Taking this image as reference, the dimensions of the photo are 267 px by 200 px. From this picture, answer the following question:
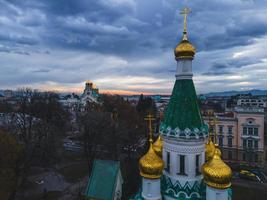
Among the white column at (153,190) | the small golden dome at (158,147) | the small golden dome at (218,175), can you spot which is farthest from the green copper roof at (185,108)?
the white column at (153,190)

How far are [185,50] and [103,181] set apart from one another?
1115 centimetres

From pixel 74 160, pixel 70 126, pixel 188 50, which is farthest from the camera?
pixel 70 126

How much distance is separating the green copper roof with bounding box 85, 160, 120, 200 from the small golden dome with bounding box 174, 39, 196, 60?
1027 centimetres

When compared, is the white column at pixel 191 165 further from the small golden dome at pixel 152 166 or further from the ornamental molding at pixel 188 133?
the small golden dome at pixel 152 166

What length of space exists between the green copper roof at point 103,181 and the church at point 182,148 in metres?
6.82

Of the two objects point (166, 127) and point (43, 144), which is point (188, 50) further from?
point (43, 144)

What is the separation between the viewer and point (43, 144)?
2306cm

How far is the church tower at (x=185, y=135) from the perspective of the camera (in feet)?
30.1

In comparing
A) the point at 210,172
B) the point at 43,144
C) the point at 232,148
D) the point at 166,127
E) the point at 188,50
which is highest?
the point at 188,50

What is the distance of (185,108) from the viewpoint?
9312mm

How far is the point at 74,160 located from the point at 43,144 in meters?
9.05

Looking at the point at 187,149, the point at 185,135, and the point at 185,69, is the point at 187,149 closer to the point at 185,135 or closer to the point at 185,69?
the point at 185,135

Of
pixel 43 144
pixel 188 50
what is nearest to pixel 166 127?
pixel 188 50

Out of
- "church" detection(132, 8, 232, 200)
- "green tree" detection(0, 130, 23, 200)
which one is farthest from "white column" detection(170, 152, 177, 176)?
"green tree" detection(0, 130, 23, 200)
